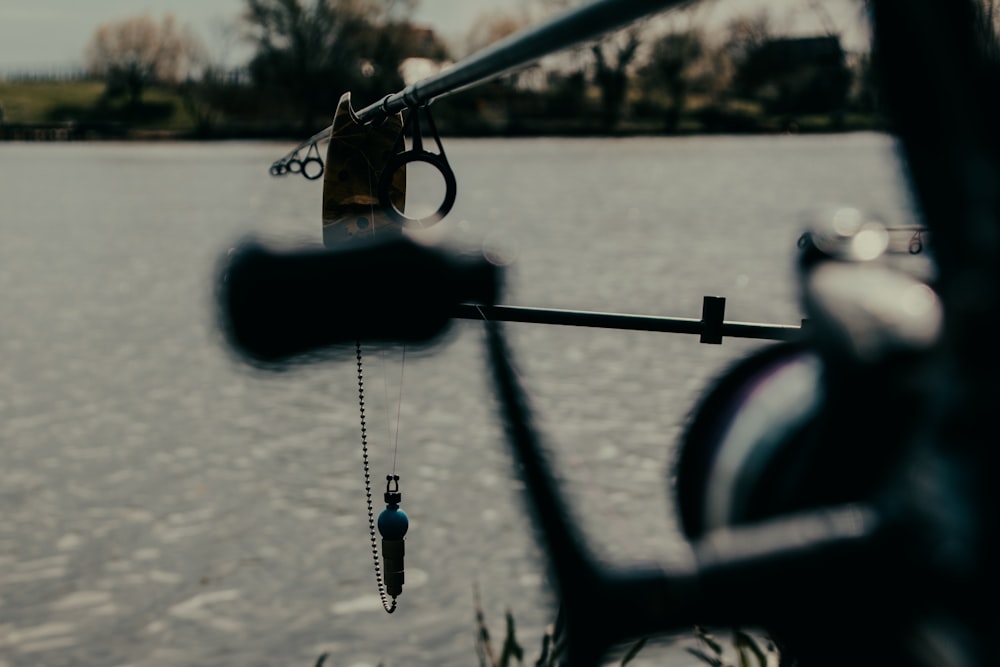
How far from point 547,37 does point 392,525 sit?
8.64 ft

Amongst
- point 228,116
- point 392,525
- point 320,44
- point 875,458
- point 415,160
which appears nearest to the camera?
point 875,458

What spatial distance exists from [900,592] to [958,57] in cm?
39

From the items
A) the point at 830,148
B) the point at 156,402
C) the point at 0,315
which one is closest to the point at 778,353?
the point at 156,402

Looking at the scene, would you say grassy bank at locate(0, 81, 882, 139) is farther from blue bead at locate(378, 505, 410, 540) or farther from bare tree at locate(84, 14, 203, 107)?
blue bead at locate(378, 505, 410, 540)

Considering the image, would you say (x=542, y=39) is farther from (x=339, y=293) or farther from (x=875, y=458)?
(x=875, y=458)

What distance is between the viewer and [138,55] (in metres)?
132

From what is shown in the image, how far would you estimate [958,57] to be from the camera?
0.85m

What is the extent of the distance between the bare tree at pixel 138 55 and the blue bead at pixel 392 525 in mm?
126873

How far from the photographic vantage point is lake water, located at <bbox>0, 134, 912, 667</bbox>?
1296cm

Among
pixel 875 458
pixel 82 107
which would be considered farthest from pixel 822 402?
pixel 82 107

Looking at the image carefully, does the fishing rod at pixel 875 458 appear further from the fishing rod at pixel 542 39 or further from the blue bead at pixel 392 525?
the blue bead at pixel 392 525

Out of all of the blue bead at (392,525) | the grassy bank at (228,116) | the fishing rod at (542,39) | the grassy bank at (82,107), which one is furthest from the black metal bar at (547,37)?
the grassy bank at (82,107)

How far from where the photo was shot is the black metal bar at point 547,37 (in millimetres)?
1066

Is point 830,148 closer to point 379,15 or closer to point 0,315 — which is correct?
point 379,15
